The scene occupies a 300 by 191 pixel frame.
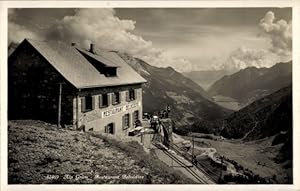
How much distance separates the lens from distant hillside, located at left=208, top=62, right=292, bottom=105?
424 centimetres

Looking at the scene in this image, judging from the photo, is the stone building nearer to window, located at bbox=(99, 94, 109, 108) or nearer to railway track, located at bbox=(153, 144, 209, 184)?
window, located at bbox=(99, 94, 109, 108)

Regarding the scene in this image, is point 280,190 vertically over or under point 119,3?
under

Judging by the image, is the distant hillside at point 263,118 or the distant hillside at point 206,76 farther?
the distant hillside at point 206,76

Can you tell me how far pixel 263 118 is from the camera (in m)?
4.40

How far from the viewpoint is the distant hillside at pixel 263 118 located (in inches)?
167

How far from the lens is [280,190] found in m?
4.23

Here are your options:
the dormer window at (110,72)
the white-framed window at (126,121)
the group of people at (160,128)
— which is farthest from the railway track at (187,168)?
the dormer window at (110,72)

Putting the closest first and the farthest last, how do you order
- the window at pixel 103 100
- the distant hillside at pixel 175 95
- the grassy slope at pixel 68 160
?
the grassy slope at pixel 68 160 < the window at pixel 103 100 < the distant hillside at pixel 175 95

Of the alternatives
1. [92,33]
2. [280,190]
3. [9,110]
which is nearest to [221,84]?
[280,190]

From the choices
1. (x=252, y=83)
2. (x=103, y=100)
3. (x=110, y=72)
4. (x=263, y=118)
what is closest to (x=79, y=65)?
(x=110, y=72)

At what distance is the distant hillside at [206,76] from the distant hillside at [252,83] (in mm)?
61

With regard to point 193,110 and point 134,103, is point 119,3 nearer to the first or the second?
point 134,103

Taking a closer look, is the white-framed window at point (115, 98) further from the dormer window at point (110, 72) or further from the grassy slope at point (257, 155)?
the grassy slope at point (257, 155)

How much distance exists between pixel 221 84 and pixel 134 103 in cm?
114
